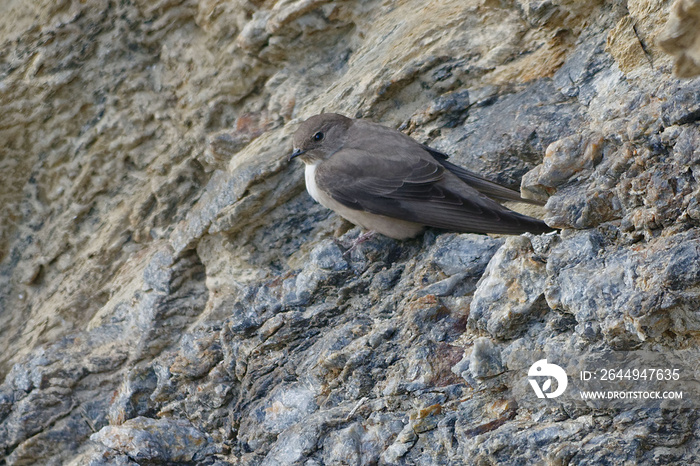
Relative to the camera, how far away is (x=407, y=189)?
262 inches

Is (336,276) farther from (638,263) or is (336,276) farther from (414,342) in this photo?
(638,263)

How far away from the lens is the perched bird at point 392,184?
20.7 feet

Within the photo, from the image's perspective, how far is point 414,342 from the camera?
5.18m

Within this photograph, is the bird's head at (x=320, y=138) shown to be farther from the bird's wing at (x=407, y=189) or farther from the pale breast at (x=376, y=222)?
the pale breast at (x=376, y=222)

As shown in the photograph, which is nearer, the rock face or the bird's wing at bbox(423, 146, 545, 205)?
the rock face

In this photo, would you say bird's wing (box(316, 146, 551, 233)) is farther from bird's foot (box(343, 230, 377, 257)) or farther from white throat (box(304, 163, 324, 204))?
bird's foot (box(343, 230, 377, 257))

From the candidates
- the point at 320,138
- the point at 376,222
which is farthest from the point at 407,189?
the point at 320,138

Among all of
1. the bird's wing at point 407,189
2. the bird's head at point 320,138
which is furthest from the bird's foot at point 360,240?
the bird's head at point 320,138

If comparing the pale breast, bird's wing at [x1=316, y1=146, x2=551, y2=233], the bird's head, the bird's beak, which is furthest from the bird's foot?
the bird's beak

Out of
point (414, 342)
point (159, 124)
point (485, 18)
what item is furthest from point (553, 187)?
point (159, 124)

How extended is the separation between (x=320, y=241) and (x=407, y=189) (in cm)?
129

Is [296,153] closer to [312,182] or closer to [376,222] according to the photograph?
[312,182]

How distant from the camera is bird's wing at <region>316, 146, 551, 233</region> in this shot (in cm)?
627

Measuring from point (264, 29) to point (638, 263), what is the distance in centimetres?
592
